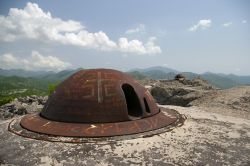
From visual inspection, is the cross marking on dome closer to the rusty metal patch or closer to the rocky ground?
the rusty metal patch

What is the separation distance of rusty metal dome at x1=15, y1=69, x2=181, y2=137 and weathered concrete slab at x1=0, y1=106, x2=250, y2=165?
1.68ft

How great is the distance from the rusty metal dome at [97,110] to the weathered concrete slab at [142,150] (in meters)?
0.51

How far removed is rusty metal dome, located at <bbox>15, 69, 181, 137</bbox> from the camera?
610 cm

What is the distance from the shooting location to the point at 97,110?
6.44 metres

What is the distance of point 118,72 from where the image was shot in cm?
778

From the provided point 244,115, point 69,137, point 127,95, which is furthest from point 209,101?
point 69,137

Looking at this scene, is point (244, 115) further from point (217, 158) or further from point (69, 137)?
point (69, 137)

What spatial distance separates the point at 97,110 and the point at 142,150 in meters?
1.82

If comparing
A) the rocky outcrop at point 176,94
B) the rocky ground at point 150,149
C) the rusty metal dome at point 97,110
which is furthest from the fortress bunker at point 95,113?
the rocky outcrop at point 176,94

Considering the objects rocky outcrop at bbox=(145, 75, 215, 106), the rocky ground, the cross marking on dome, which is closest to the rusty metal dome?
the cross marking on dome

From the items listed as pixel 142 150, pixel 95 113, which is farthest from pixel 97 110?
pixel 142 150

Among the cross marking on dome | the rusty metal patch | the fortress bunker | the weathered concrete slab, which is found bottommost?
the weathered concrete slab

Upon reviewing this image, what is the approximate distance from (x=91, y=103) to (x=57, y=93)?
135 centimetres

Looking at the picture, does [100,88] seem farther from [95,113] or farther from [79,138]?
[79,138]
